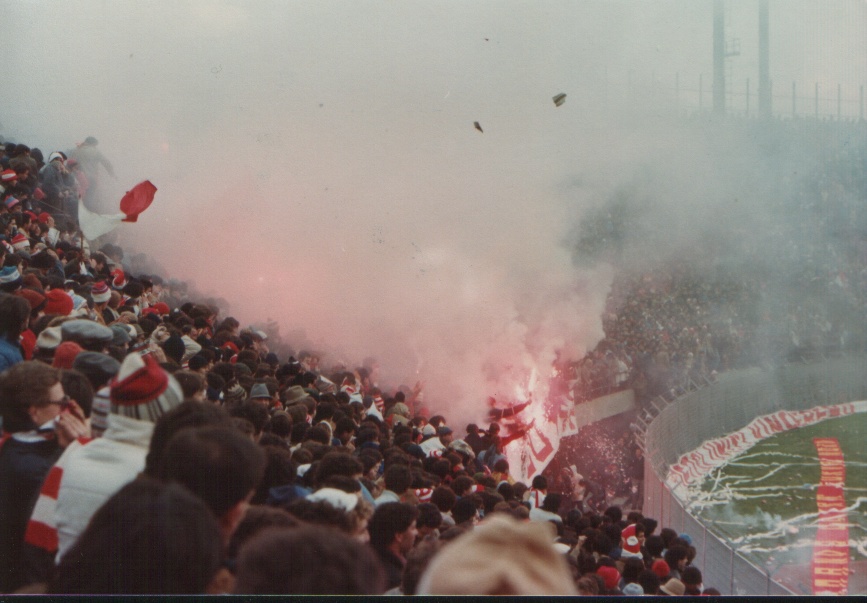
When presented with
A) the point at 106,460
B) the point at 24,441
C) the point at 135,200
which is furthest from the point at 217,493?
the point at 135,200

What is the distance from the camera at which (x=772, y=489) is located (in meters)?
11.3

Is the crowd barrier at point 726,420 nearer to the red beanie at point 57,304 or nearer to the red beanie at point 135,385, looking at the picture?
the red beanie at point 57,304

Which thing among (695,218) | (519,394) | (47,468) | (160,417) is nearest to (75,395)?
(47,468)

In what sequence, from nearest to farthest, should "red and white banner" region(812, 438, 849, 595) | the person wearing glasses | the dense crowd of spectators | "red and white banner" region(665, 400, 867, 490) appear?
the dense crowd of spectators < the person wearing glasses < "red and white banner" region(812, 438, 849, 595) < "red and white banner" region(665, 400, 867, 490)

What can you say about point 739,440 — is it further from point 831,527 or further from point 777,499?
point 831,527

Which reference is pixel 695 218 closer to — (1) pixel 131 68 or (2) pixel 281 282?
(2) pixel 281 282

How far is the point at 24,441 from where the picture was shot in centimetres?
260

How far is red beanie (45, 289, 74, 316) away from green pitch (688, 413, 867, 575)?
637cm

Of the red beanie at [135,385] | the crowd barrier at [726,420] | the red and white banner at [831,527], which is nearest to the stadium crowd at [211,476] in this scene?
the red beanie at [135,385]

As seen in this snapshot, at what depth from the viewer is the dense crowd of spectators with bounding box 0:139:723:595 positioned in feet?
4.95

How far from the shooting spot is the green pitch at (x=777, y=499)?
9.29 meters

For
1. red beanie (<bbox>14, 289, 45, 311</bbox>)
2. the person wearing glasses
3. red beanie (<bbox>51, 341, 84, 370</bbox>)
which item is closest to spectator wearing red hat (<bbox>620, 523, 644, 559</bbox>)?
red beanie (<bbox>51, 341, 84, 370</bbox>)

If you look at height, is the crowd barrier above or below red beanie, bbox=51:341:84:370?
above

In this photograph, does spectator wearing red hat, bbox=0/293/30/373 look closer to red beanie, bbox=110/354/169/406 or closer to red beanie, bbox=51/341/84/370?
red beanie, bbox=51/341/84/370
